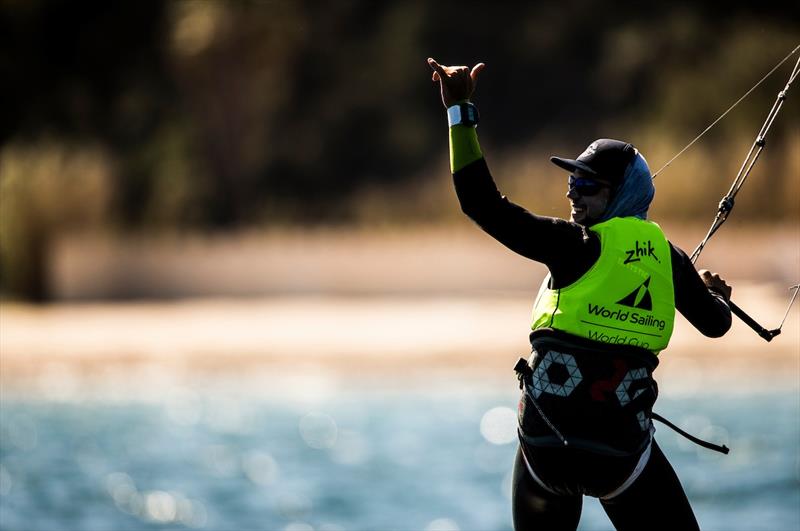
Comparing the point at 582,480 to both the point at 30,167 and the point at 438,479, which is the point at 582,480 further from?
the point at 30,167

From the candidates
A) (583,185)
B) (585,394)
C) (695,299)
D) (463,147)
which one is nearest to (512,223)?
(463,147)

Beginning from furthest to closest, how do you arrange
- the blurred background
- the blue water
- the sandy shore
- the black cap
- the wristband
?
the sandy shore < the blurred background < the blue water < the black cap < the wristband

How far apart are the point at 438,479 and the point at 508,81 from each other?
21.6 meters

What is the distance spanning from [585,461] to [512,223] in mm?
669

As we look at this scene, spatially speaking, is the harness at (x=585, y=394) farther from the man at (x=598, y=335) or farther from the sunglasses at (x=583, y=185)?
the sunglasses at (x=583, y=185)

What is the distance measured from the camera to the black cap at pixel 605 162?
10.8 feet

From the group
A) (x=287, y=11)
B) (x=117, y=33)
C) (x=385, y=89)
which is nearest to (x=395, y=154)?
(x=385, y=89)

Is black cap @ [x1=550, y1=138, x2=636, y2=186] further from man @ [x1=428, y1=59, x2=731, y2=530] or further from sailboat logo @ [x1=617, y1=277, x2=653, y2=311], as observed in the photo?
sailboat logo @ [x1=617, y1=277, x2=653, y2=311]

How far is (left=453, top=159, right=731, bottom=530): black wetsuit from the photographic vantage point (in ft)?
10.1

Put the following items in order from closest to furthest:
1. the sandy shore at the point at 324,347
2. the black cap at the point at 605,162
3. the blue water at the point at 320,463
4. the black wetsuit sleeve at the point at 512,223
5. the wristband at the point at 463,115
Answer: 1. the black wetsuit sleeve at the point at 512,223
2. the wristband at the point at 463,115
3. the black cap at the point at 605,162
4. the blue water at the point at 320,463
5. the sandy shore at the point at 324,347

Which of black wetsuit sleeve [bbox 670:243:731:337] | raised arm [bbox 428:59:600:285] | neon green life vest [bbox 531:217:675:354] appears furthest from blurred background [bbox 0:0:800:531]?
raised arm [bbox 428:59:600:285]

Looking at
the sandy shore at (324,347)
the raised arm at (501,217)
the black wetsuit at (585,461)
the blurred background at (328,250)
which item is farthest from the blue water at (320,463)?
the raised arm at (501,217)

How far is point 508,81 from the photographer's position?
29.6 m

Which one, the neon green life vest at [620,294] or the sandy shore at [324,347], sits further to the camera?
the sandy shore at [324,347]
